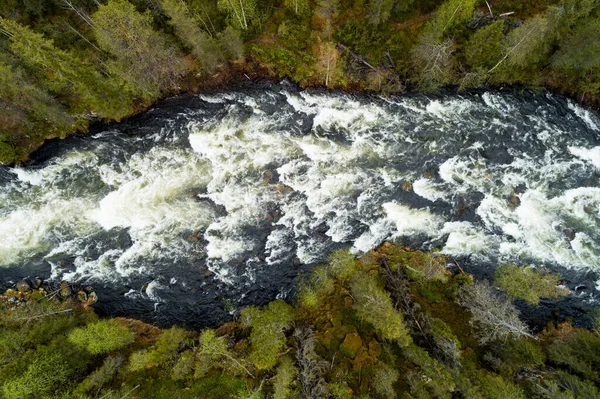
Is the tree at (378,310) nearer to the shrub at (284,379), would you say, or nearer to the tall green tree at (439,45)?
the shrub at (284,379)

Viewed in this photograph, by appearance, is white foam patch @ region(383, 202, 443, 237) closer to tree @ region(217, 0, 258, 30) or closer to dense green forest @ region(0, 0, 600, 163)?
dense green forest @ region(0, 0, 600, 163)

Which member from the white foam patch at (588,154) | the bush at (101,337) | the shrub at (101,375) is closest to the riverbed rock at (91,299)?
the bush at (101,337)

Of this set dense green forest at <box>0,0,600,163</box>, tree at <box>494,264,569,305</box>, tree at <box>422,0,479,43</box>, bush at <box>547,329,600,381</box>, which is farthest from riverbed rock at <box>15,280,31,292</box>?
bush at <box>547,329,600,381</box>

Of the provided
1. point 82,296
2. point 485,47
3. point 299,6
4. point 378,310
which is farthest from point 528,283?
point 82,296

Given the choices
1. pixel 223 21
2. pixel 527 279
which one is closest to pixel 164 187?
pixel 223 21

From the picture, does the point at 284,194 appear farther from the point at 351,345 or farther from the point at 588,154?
the point at 588,154

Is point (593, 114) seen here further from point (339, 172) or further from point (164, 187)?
point (164, 187)
